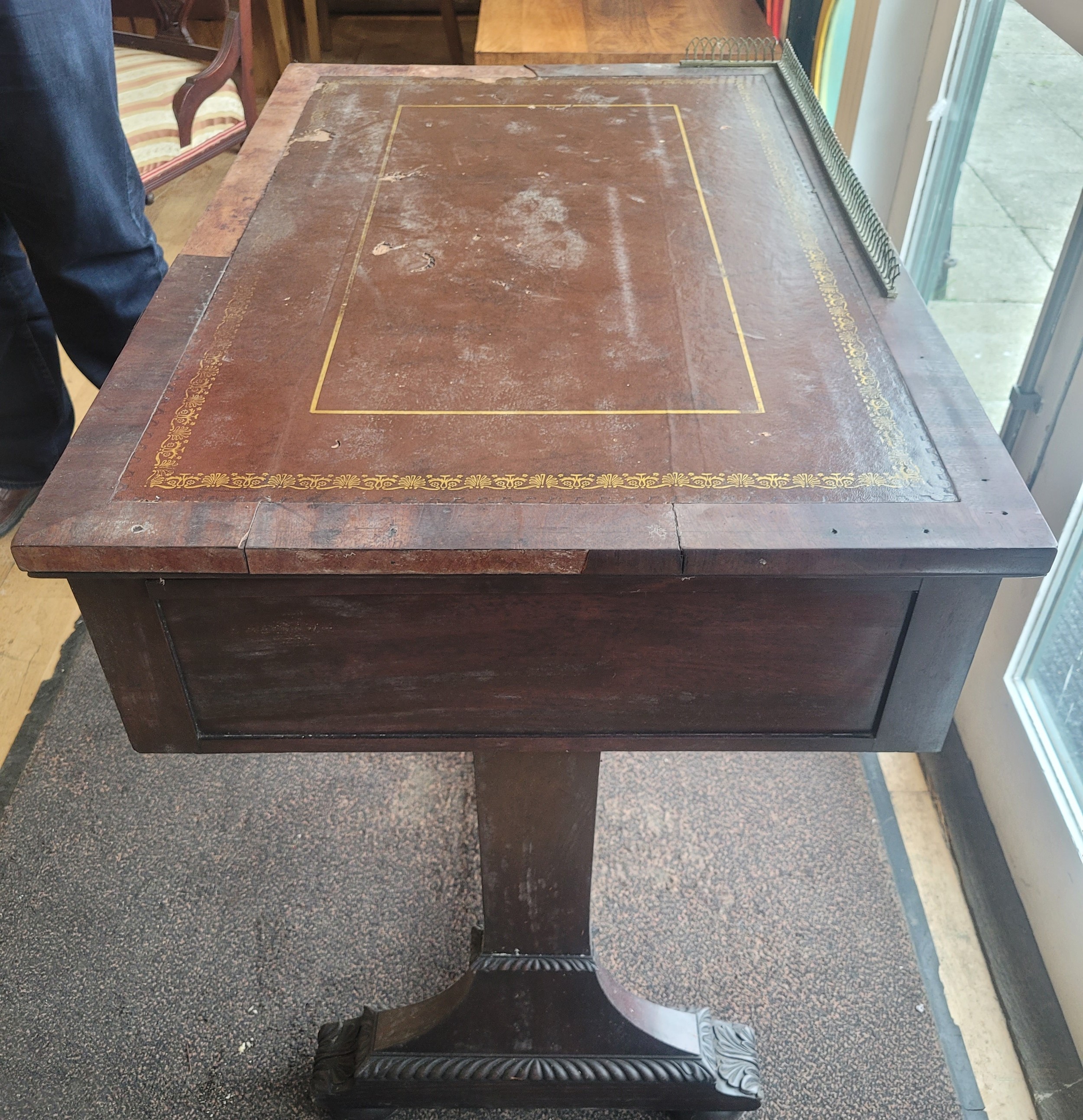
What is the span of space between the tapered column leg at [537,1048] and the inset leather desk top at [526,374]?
1.97 feet

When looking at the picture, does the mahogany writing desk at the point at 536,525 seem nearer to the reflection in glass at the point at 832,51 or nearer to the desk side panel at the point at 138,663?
the desk side panel at the point at 138,663

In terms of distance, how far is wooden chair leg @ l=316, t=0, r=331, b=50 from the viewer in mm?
4445

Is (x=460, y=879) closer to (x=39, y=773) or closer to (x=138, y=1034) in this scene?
(x=138, y=1034)

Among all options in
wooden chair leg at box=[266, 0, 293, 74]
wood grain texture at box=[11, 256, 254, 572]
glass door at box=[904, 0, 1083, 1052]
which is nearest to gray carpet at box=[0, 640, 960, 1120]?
glass door at box=[904, 0, 1083, 1052]

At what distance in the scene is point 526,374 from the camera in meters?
1.02

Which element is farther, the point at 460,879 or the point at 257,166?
the point at 460,879

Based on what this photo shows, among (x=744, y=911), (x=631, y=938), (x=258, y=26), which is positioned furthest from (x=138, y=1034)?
(x=258, y=26)

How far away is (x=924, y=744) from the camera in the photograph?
96 cm

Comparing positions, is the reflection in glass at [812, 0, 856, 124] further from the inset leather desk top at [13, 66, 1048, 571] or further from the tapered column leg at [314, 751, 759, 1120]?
the tapered column leg at [314, 751, 759, 1120]

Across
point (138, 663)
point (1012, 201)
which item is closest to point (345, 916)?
point (138, 663)

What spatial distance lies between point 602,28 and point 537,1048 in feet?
7.26

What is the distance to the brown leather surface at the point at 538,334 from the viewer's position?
90cm

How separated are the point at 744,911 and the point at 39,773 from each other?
120cm

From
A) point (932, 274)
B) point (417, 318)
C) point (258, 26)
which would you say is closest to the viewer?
point (417, 318)
